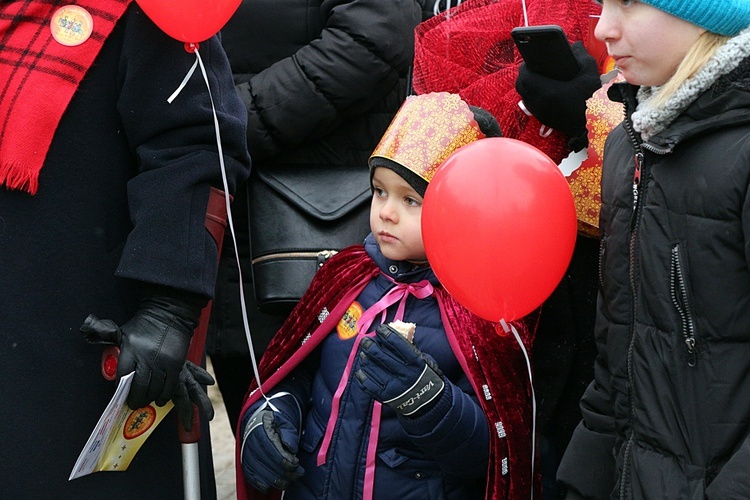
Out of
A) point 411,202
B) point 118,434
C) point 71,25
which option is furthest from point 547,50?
point 118,434

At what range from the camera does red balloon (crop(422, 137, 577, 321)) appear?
2.20 m

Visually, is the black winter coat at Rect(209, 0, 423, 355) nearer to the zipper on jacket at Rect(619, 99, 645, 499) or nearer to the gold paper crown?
the gold paper crown

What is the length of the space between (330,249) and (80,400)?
0.99 m

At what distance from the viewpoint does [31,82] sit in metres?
2.34

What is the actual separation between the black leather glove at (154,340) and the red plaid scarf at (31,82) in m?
0.35

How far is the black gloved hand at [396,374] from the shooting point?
237 centimetres

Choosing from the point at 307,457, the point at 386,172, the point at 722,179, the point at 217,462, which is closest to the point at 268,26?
the point at 386,172

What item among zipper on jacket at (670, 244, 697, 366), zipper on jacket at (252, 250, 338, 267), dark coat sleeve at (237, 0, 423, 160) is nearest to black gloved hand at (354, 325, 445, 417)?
zipper on jacket at (670, 244, 697, 366)

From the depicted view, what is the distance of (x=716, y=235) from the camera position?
1.95 m

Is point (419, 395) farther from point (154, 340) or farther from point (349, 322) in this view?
point (154, 340)

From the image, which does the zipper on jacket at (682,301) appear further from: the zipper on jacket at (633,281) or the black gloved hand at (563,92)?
the black gloved hand at (563,92)

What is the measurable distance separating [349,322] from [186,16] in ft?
2.91

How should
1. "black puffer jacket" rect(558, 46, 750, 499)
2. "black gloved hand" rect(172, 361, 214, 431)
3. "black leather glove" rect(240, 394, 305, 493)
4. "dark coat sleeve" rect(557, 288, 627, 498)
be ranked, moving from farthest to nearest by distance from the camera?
"black leather glove" rect(240, 394, 305, 493), "black gloved hand" rect(172, 361, 214, 431), "dark coat sleeve" rect(557, 288, 627, 498), "black puffer jacket" rect(558, 46, 750, 499)

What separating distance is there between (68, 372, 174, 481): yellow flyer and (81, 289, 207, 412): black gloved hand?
0.10ft
